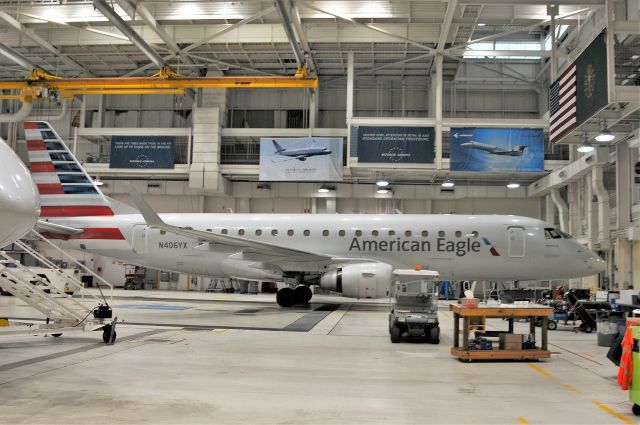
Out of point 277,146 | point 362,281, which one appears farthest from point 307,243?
point 277,146

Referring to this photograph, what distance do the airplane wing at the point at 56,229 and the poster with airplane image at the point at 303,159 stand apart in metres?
9.59

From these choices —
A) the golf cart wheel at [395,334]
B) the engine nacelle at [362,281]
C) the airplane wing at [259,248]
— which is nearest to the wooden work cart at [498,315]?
the golf cart wheel at [395,334]

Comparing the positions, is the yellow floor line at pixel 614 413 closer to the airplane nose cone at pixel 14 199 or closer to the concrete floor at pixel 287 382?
the concrete floor at pixel 287 382

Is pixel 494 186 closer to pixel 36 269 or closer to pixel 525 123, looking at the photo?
pixel 525 123

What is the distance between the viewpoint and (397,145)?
82.1ft

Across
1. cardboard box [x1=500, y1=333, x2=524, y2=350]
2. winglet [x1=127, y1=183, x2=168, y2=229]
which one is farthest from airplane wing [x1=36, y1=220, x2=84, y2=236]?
cardboard box [x1=500, y1=333, x2=524, y2=350]

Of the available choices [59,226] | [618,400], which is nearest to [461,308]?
[618,400]

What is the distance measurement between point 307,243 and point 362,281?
11.4 ft

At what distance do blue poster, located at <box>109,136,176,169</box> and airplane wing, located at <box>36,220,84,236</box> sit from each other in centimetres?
899

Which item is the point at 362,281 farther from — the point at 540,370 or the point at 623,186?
the point at 623,186

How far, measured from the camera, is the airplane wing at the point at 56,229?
60.3 ft

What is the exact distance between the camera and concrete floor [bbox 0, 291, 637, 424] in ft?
18.2

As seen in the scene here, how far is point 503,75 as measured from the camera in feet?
99.6

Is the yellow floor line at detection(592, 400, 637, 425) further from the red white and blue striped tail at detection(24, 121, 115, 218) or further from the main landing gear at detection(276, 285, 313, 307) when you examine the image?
the red white and blue striped tail at detection(24, 121, 115, 218)
